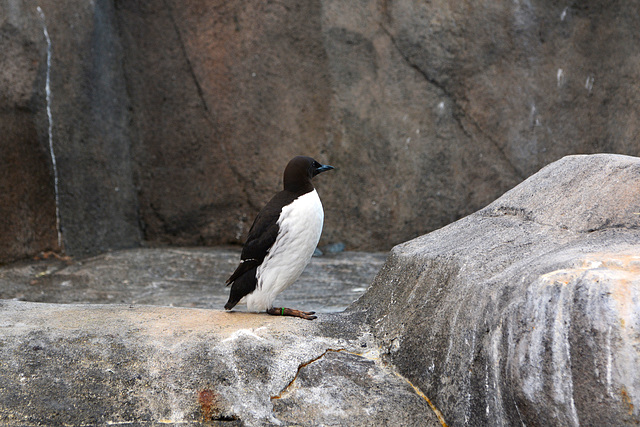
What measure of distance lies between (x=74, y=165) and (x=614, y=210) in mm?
4984

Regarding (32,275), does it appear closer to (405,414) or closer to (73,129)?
(73,129)

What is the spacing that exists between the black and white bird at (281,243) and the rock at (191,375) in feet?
0.98

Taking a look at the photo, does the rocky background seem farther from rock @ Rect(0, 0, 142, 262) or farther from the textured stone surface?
the textured stone surface

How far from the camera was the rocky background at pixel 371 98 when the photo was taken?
258 inches

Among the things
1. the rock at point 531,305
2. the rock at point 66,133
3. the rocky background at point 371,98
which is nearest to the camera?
the rock at point 531,305

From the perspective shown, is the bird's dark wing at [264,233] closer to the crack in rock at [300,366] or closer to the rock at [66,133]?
the crack in rock at [300,366]

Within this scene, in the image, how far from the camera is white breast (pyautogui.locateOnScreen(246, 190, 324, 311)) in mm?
3148

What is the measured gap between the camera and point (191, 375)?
2.55 metres

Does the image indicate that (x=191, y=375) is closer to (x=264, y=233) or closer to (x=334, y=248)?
(x=264, y=233)

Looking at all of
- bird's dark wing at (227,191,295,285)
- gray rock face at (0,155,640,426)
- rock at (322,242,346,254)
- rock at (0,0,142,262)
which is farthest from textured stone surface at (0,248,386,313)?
gray rock face at (0,155,640,426)

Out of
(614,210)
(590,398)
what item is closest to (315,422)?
(590,398)

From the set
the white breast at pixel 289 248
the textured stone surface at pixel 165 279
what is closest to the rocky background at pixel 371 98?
the textured stone surface at pixel 165 279

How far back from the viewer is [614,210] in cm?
246

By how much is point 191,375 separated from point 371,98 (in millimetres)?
4561
